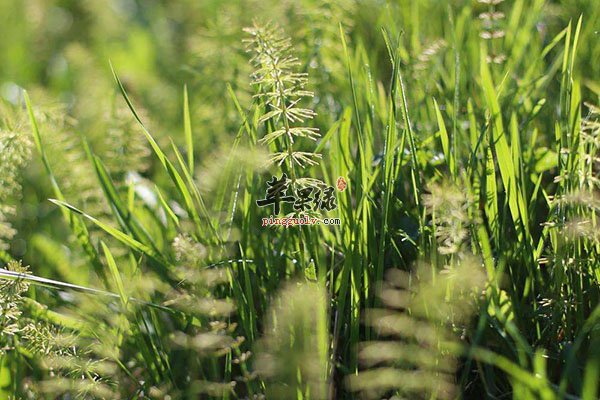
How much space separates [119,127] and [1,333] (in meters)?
0.71

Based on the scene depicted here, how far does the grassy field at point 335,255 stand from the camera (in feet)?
3.82

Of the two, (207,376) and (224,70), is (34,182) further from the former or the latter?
(207,376)

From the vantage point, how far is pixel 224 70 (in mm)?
2092

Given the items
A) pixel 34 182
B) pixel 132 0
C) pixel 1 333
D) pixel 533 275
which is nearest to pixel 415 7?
pixel 533 275

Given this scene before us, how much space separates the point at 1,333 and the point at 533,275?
3.06ft

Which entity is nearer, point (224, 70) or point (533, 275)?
point (533, 275)

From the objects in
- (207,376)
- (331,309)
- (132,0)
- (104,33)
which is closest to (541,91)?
(331,309)

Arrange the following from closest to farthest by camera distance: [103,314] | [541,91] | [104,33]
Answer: [103,314], [541,91], [104,33]

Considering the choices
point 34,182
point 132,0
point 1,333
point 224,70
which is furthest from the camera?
point 132,0

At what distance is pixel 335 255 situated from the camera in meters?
1.45

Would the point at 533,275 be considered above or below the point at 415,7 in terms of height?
below

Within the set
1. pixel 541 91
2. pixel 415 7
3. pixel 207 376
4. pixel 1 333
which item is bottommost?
pixel 207 376

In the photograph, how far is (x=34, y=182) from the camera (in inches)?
88.1

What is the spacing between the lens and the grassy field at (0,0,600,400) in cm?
117
